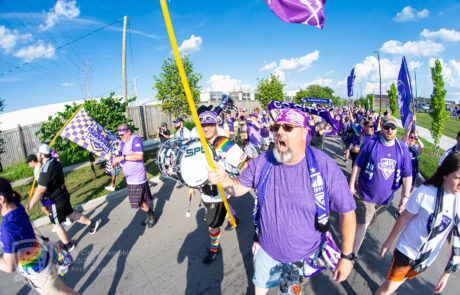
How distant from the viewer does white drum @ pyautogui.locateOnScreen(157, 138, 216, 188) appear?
259cm

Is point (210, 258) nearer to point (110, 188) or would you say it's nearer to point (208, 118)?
point (208, 118)

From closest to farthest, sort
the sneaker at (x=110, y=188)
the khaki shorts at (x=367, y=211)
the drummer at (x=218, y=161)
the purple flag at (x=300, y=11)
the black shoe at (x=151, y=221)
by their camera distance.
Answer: the purple flag at (x=300, y=11)
the drummer at (x=218, y=161)
the khaki shorts at (x=367, y=211)
the black shoe at (x=151, y=221)
the sneaker at (x=110, y=188)

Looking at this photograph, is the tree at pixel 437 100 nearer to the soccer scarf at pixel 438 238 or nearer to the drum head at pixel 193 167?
the soccer scarf at pixel 438 238

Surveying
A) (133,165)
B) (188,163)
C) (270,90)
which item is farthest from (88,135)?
(270,90)

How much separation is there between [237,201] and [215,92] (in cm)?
5432

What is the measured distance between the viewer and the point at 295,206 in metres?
1.83

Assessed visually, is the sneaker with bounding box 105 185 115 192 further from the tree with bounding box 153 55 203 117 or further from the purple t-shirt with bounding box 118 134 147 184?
the tree with bounding box 153 55 203 117

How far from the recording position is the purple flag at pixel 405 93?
3.75 meters

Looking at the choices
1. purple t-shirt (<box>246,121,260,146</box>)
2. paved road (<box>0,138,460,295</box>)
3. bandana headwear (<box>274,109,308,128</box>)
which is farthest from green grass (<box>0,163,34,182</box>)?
bandana headwear (<box>274,109,308,128</box>)

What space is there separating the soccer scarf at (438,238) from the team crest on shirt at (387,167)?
113 cm

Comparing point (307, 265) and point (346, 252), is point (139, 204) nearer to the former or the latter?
point (307, 265)

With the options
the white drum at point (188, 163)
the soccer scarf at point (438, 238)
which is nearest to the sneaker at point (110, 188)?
the white drum at point (188, 163)

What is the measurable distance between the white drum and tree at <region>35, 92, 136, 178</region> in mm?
5703

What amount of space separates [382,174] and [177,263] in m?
3.22
